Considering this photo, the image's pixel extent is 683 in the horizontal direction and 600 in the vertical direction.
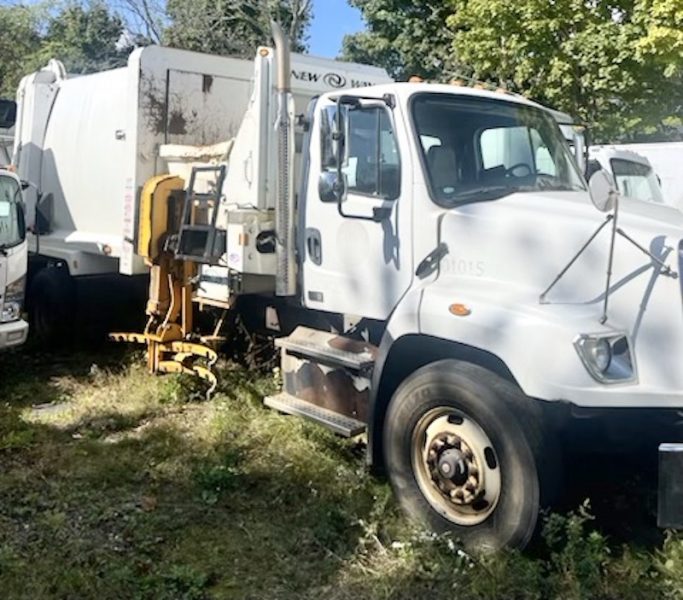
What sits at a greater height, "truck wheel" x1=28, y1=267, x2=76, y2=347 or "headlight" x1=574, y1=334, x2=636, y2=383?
"headlight" x1=574, y1=334, x2=636, y2=383

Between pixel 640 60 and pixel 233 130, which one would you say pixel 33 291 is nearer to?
pixel 233 130

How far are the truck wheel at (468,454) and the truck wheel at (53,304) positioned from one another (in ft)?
16.6

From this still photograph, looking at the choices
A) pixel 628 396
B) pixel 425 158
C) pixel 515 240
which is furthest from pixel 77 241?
pixel 628 396

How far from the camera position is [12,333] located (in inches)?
289

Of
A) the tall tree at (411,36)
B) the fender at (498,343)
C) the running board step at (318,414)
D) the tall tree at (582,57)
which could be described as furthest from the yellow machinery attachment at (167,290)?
the tall tree at (411,36)

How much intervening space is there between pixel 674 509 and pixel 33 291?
719cm

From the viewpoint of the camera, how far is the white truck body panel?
6.98 m

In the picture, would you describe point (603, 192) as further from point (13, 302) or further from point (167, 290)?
point (13, 302)

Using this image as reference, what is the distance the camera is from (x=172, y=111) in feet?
23.4

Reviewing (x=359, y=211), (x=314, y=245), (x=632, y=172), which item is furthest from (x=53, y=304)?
(x=632, y=172)

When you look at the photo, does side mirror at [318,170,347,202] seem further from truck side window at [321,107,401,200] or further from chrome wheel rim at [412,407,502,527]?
chrome wheel rim at [412,407,502,527]

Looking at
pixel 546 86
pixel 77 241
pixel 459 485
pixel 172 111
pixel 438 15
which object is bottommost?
pixel 459 485

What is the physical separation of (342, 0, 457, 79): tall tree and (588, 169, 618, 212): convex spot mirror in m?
18.1

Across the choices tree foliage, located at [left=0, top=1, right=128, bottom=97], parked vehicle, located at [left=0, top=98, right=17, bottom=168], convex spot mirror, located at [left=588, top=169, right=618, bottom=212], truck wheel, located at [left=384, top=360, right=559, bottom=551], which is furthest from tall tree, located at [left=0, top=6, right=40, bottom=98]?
convex spot mirror, located at [left=588, top=169, right=618, bottom=212]
